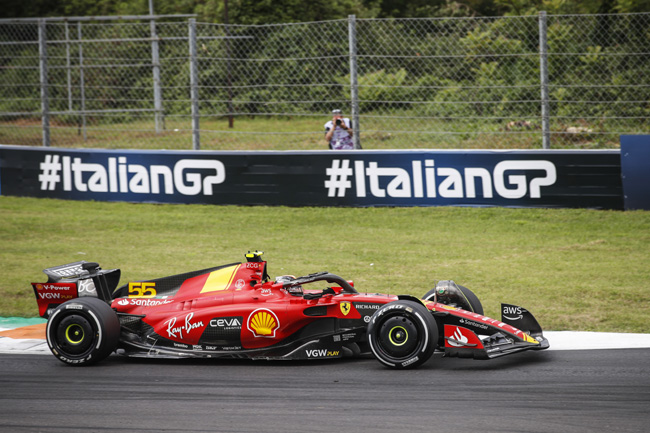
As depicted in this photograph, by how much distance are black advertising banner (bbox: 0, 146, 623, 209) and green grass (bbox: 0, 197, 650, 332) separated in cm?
23

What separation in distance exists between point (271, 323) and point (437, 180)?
23.1 feet

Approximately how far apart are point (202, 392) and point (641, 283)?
556 centimetres

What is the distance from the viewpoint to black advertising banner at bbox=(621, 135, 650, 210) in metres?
12.3

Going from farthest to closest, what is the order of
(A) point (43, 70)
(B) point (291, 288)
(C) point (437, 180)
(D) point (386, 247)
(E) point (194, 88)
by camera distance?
(A) point (43, 70) → (E) point (194, 88) → (C) point (437, 180) → (D) point (386, 247) → (B) point (291, 288)

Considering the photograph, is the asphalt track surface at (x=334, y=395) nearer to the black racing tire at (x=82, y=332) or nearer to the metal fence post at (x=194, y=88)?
the black racing tire at (x=82, y=332)

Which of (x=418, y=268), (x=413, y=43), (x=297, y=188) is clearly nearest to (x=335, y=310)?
(x=418, y=268)

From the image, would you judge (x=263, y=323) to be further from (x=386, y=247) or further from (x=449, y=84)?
(x=449, y=84)

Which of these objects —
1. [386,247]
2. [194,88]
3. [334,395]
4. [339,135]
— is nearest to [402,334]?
[334,395]

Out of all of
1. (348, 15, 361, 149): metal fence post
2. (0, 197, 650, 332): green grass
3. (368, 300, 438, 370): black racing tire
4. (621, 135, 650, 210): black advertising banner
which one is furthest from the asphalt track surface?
(348, 15, 361, 149): metal fence post

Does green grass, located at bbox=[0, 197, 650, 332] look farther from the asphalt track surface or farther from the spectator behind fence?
the asphalt track surface

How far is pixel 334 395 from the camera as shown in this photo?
20.0 ft

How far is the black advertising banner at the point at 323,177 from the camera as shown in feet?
41.9

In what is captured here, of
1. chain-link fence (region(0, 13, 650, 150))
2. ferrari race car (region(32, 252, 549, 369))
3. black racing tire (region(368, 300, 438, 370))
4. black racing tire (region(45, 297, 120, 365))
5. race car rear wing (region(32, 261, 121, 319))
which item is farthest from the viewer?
chain-link fence (region(0, 13, 650, 150))

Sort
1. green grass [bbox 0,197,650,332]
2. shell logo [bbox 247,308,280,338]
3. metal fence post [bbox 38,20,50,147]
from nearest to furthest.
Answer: shell logo [bbox 247,308,280,338], green grass [bbox 0,197,650,332], metal fence post [bbox 38,20,50,147]
